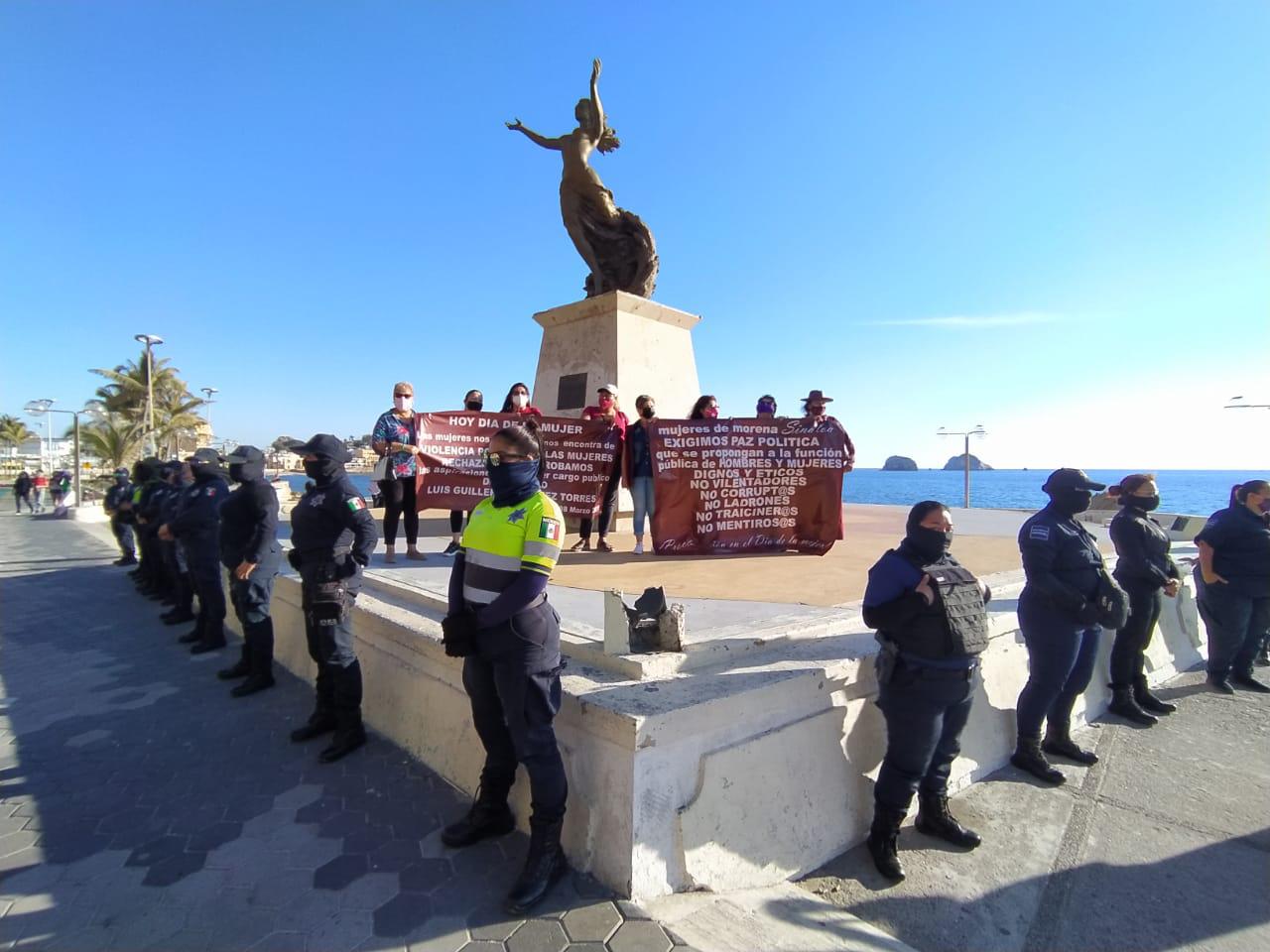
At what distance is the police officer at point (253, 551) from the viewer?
462 cm

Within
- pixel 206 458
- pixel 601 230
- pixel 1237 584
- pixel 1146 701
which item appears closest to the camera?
pixel 1146 701

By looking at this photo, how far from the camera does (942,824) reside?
3061 millimetres

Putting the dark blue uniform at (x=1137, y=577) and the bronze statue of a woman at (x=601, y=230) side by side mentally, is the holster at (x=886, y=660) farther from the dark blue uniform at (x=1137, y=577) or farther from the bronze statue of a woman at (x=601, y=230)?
the bronze statue of a woman at (x=601, y=230)

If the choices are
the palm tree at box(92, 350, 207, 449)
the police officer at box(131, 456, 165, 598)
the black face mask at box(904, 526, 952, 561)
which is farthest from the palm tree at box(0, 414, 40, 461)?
the black face mask at box(904, 526, 952, 561)

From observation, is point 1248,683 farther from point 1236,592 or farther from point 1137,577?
point 1137,577

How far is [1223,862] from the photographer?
9.85 ft

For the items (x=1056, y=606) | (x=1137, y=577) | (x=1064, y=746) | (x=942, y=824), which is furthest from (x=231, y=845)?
(x=1137, y=577)

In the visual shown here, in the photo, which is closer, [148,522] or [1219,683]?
[1219,683]

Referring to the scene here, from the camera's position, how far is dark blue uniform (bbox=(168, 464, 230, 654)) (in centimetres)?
593

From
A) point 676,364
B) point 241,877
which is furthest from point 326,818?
point 676,364

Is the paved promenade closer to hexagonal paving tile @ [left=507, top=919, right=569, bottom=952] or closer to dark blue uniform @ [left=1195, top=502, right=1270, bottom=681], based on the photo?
hexagonal paving tile @ [left=507, top=919, right=569, bottom=952]

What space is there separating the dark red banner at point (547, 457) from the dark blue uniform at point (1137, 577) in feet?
15.0

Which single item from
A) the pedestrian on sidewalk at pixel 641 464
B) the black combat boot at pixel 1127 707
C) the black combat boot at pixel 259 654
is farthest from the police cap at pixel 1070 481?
the black combat boot at pixel 259 654

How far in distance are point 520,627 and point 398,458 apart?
380 centimetres
